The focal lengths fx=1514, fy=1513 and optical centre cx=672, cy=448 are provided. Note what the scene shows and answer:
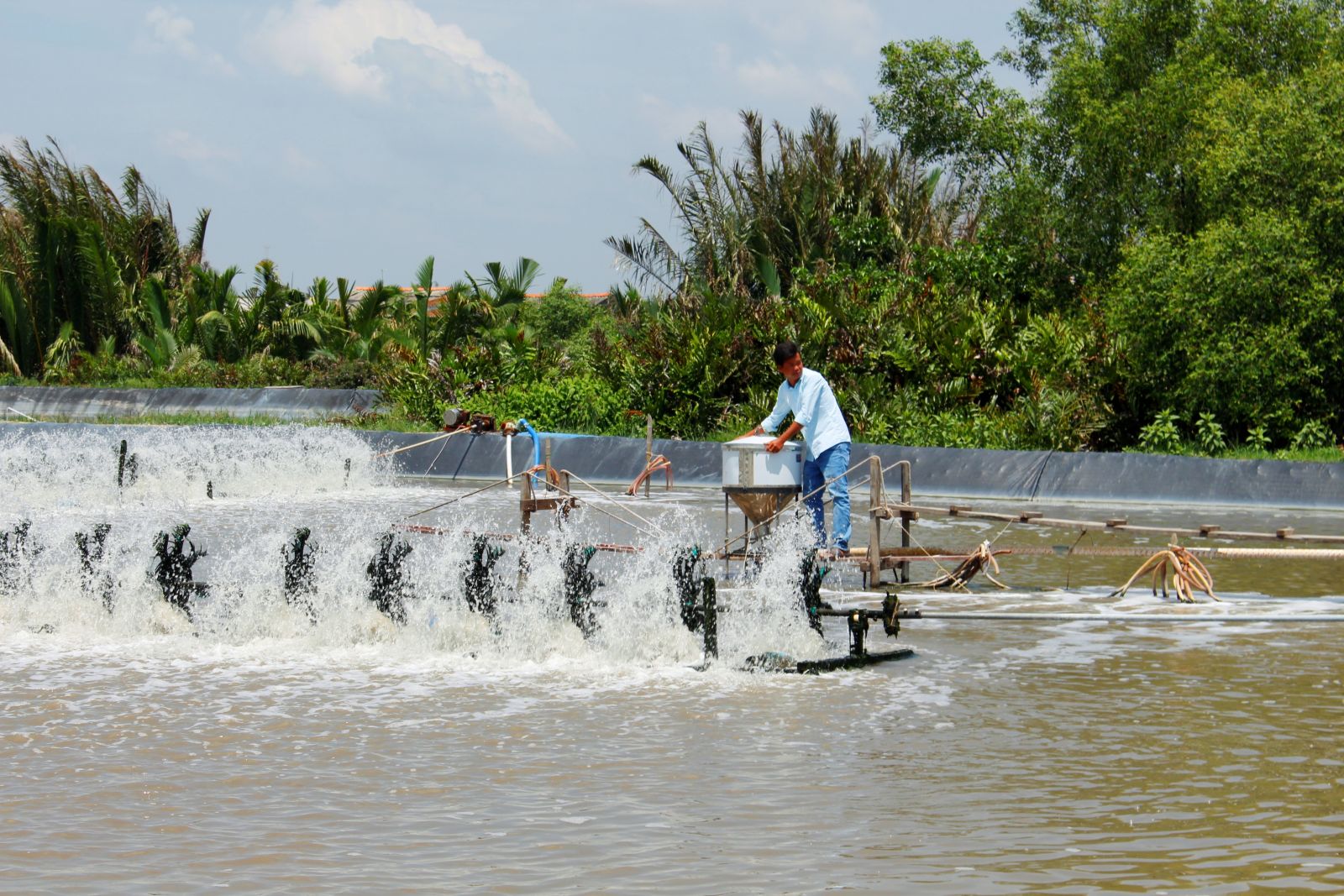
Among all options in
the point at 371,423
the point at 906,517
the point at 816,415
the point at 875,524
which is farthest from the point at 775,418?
the point at 371,423

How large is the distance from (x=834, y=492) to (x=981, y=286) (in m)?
15.7

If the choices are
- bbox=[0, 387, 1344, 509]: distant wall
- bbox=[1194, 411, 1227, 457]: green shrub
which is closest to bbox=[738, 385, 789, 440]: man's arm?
bbox=[0, 387, 1344, 509]: distant wall

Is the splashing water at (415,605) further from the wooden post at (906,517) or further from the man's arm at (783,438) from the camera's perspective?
the wooden post at (906,517)

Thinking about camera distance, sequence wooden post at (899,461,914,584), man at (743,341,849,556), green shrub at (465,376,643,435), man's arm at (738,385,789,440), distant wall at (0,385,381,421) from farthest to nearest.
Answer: distant wall at (0,385,381,421) < green shrub at (465,376,643,435) < wooden post at (899,461,914,584) < man's arm at (738,385,789,440) < man at (743,341,849,556)

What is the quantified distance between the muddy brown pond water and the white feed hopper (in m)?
0.56

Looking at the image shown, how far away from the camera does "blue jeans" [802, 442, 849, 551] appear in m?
10.8

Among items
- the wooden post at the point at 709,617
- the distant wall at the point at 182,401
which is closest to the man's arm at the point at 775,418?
the wooden post at the point at 709,617

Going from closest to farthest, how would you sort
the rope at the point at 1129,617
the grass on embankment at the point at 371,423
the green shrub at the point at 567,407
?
the rope at the point at 1129,617 → the grass on embankment at the point at 371,423 → the green shrub at the point at 567,407

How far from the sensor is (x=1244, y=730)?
6867 mm

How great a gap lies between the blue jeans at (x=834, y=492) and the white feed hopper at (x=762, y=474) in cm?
20

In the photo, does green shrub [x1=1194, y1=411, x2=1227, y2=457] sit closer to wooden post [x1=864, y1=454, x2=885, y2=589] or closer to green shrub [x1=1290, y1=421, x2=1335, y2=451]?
green shrub [x1=1290, y1=421, x2=1335, y2=451]

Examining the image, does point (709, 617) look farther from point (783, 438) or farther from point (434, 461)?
point (434, 461)

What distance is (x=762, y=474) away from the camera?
1071cm

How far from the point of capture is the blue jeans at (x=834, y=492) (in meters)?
10.8
